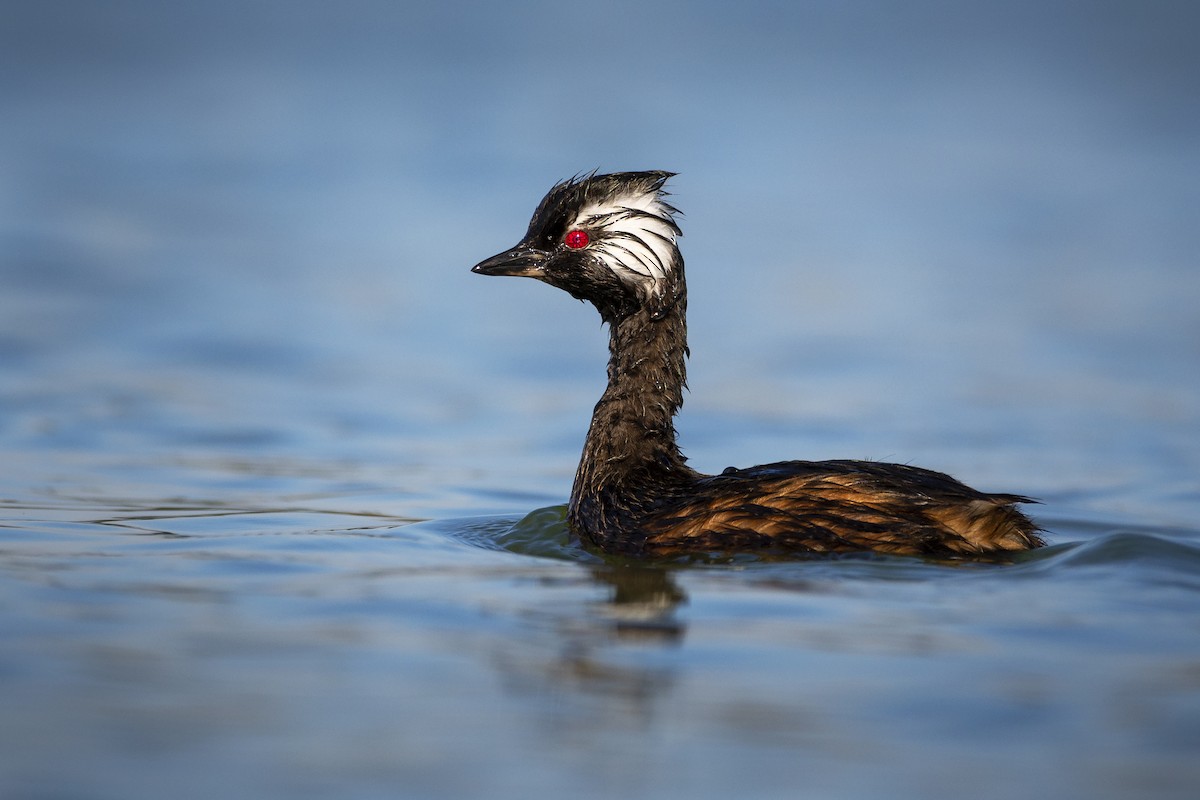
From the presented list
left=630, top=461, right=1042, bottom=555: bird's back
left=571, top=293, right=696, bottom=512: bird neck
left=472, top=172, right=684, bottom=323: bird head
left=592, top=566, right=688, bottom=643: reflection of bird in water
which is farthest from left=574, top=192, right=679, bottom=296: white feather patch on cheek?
left=592, top=566, right=688, bottom=643: reflection of bird in water

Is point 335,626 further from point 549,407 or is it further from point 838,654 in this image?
point 549,407

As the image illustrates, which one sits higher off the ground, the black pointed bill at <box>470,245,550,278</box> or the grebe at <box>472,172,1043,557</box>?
the black pointed bill at <box>470,245,550,278</box>

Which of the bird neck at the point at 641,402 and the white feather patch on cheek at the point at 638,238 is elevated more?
the white feather patch on cheek at the point at 638,238

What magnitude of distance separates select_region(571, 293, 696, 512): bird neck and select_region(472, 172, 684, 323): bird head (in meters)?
0.11

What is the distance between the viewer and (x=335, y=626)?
6.38 meters

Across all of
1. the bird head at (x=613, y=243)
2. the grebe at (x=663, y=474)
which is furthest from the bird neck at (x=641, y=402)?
the bird head at (x=613, y=243)

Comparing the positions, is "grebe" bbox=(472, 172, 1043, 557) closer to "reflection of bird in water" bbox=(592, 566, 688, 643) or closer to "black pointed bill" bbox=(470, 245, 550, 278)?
"black pointed bill" bbox=(470, 245, 550, 278)

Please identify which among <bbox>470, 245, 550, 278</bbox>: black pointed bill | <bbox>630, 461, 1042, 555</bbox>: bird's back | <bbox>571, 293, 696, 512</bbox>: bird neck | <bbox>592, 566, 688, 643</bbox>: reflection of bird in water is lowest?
<bbox>592, 566, 688, 643</bbox>: reflection of bird in water

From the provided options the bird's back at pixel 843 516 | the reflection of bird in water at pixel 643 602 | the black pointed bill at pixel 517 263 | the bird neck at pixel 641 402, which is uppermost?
the black pointed bill at pixel 517 263

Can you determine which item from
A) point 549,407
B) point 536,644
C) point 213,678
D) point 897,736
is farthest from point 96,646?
point 549,407

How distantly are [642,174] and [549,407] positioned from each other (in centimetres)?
507

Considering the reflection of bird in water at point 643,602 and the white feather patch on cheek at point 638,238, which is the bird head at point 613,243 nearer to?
the white feather patch on cheek at point 638,238

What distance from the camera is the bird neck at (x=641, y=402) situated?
8875 millimetres

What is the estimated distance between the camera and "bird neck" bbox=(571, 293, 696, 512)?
29.1 feet
